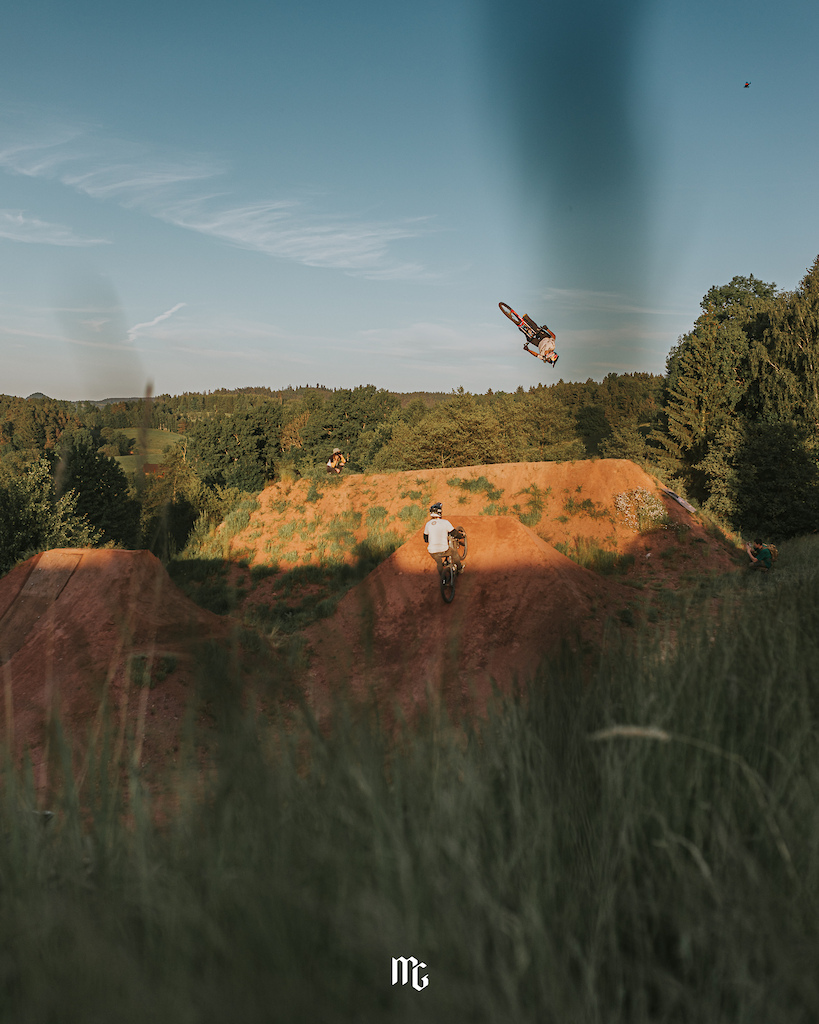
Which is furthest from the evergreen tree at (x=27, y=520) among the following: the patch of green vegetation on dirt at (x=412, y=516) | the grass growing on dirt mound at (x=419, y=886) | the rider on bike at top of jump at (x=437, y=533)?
the grass growing on dirt mound at (x=419, y=886)

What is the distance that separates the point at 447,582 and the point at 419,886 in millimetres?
15974

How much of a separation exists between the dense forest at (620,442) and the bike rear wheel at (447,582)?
10.9m

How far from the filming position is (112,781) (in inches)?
66.9

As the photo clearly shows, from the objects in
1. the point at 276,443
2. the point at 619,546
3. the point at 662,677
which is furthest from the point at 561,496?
the point at 276,443

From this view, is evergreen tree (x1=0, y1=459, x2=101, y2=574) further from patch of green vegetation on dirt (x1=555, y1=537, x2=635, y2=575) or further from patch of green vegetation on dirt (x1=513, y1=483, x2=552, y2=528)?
patch of green vegetation on dirt (x1=555, y1=537, x2=635, y2=575)

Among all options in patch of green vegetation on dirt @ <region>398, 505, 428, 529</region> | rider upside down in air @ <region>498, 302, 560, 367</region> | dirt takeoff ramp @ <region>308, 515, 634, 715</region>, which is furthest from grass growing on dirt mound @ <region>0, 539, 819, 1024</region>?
patch of green vegetation on dirt @ <region>398, 505, 428, 529</region>

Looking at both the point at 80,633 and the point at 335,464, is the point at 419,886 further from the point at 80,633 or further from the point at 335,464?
the point at 335,464

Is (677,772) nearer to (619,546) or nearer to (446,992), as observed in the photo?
(446,992)

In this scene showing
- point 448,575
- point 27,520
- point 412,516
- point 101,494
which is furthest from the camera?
point 101,494

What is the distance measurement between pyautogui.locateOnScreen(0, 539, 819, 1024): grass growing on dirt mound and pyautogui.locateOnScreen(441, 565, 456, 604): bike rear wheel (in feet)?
49.0

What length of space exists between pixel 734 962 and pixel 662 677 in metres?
1.29

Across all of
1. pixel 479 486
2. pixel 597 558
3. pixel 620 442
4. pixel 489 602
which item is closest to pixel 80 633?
pixel 489 602

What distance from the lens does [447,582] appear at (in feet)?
56.2

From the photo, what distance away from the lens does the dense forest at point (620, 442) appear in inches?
1395
